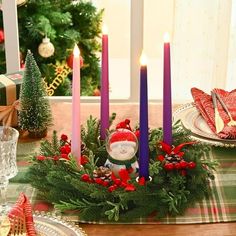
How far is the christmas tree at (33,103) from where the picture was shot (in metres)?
1.43

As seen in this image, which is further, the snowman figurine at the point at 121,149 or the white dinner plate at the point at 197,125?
the white dinner plate at the point at 197,125

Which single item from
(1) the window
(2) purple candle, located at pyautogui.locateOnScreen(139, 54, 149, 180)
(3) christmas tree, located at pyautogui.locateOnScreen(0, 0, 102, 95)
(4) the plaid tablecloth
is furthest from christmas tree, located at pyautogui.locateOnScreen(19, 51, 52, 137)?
(3) christmas tree, located at pyautogui.locateOnScreen(0, 0, 102, 95)

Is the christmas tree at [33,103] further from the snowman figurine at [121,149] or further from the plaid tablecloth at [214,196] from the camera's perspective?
the snowman figurine at [121,149]

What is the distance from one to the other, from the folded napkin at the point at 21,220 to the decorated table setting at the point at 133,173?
1 centimetres

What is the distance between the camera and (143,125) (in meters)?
1.09

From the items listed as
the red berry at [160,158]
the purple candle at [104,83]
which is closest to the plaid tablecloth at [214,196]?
the red berry at [160,158]

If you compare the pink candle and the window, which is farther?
the window

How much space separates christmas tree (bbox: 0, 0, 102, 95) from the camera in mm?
3139

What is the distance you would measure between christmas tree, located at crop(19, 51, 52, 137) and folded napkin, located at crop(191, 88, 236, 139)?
0.39 meters

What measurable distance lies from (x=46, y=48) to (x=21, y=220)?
2.20 meters

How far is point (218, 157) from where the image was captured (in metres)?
1.37

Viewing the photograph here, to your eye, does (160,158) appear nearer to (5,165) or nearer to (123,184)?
(123,184)

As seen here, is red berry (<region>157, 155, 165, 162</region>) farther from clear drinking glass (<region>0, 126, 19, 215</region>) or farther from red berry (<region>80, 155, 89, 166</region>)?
clear drinking glass (<region>0, 126, 19, 215</region>)

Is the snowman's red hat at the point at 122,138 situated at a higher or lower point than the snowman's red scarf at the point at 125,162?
higher
